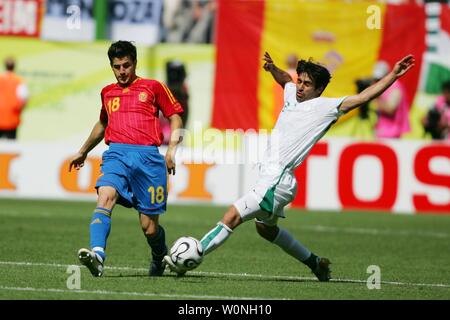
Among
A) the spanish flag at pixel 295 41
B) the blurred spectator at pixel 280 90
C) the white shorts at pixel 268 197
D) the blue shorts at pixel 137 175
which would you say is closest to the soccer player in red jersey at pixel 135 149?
the blue shorts at pixel 137 175

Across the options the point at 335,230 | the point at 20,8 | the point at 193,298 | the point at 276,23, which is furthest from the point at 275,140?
the point at 20,8

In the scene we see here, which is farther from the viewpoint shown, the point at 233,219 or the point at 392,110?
the point at 392,110

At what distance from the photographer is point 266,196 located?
10117mm

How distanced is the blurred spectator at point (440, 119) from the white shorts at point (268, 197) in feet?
51.5

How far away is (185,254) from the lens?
973 centimetres

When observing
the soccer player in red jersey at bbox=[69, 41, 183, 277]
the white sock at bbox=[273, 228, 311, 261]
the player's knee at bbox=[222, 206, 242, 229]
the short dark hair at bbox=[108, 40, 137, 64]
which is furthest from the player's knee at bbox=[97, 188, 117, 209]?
the white sock at bbox=[273, 228, 311, 261]

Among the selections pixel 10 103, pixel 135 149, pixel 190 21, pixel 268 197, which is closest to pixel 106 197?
pixel 135 149

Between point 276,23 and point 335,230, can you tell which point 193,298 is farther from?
point 276,23

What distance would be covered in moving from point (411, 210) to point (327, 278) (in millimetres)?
10170

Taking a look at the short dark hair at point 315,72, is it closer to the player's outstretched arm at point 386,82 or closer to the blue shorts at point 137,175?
the player's outstretched arm at point 386,82

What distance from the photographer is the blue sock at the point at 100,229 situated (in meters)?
9.69

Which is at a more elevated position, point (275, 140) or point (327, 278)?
point (275, 140)

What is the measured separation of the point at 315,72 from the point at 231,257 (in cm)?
324

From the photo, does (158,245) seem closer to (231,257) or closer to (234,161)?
(231,257)
